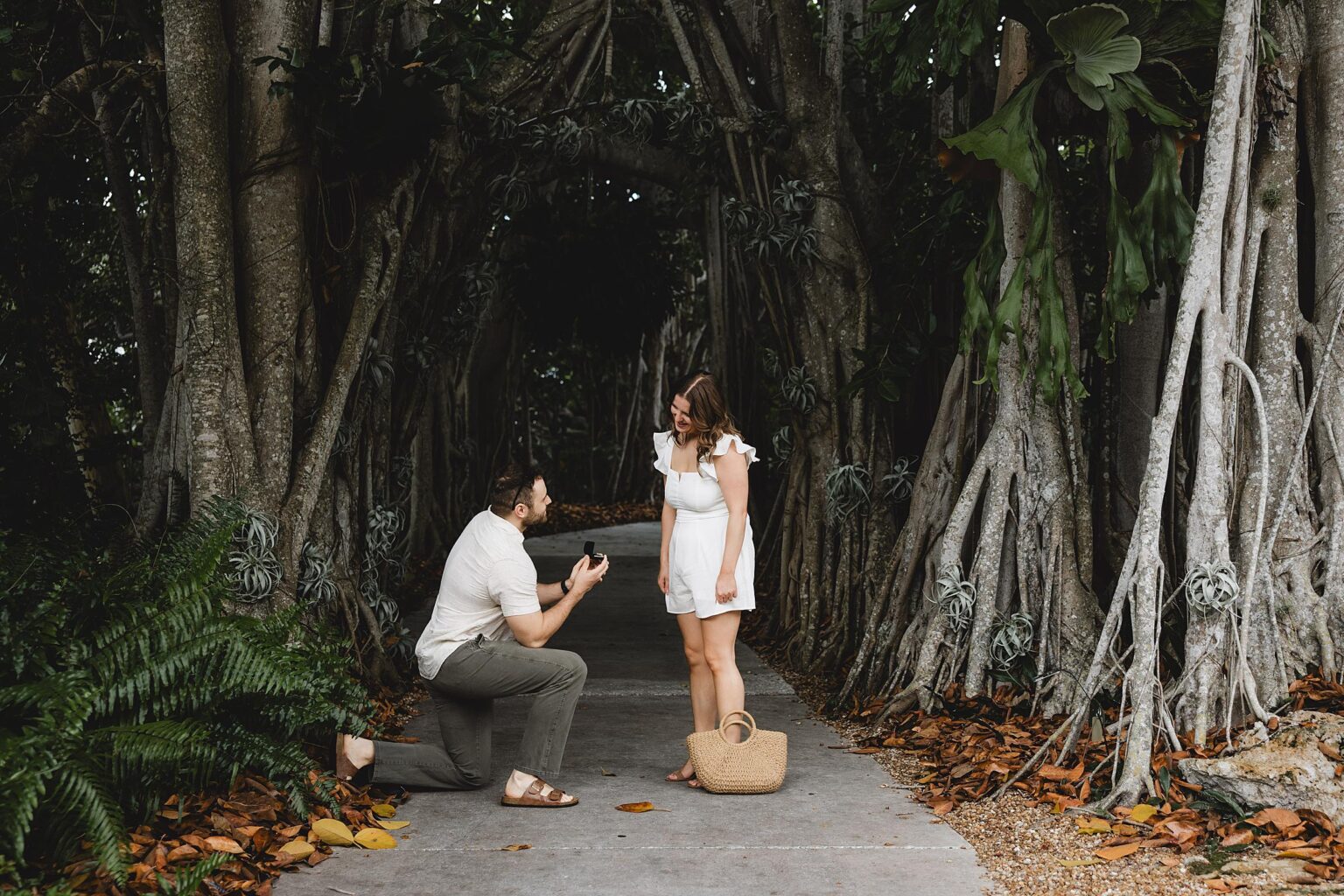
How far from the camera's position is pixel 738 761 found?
467 cm

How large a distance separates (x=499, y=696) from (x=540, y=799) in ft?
1.36

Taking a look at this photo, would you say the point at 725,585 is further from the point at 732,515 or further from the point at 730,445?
the point at 730,445

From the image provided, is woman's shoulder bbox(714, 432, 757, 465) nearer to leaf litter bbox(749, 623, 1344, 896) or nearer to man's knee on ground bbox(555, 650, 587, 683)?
man's knee on ground bbox(555, 650, 587, 683)

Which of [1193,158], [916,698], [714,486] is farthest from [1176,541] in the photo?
[714,486]

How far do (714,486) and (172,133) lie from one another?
2.94 metres

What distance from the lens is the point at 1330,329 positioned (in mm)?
5137

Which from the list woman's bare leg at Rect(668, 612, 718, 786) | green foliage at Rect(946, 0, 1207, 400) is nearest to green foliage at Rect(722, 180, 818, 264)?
green foliage at Rect(946, 0, 1207, 400)

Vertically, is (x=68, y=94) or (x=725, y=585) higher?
(x=68, y=94)

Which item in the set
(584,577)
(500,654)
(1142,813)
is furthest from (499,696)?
(1142,813)

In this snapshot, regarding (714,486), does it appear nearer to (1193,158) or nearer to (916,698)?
(916,698)

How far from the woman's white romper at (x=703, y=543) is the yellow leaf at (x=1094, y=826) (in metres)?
1.44

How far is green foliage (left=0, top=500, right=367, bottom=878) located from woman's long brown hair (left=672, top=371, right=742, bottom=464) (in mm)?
1636

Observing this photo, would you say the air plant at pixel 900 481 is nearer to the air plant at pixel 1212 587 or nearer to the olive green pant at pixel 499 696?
the air plant at pixel 1212 587

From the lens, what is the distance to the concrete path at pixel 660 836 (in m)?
3.71
